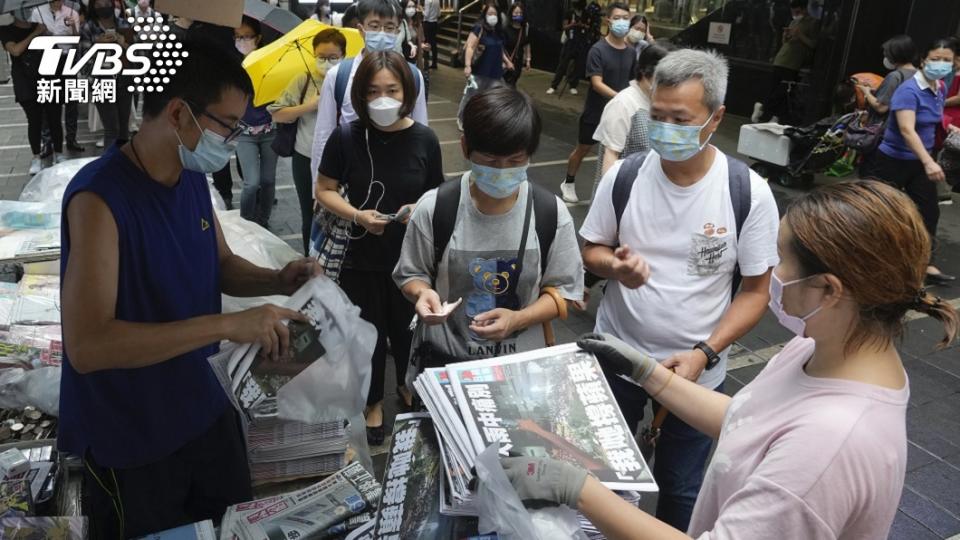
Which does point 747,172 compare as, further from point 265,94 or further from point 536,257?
point 265,94

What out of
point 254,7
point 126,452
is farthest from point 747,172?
point 254,7

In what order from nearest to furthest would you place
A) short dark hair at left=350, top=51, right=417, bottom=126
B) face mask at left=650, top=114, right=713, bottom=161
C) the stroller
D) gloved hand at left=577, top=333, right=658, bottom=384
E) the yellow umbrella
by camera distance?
gloved hand at left=577, top=333, right=658, bottom=384 < face mask at left=650, top=114, right=713, bottom=161 < short dark hair at left=350, top=51, right=417, bottom=126 < the yellow umbrella < the stroller

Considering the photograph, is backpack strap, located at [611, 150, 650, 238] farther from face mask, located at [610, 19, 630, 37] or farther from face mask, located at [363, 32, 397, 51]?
face mask, located at [610, 19, 630, 37]

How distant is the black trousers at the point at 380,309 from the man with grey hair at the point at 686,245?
4.07 ft

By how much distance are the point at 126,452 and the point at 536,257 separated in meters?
1.31

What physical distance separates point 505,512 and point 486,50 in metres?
8.74

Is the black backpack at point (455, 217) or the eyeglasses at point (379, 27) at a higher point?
the eyeglasses at point (379, 27)

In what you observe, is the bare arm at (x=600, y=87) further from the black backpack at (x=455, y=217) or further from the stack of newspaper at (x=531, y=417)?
the stack of newspaper at (x=531, y=417)

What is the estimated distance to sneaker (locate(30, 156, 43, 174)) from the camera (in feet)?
24.4

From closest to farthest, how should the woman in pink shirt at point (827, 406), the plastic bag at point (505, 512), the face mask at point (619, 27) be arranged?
1. the woman in pink shirt at point (827, 406)
2. the plastic bag at point (505, 512)
3. the face mask at point (619, 27)

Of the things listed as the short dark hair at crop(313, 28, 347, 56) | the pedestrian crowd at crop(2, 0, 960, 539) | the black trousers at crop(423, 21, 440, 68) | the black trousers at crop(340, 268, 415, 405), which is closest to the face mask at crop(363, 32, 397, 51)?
the short dark hair at crop(313, 28, 347, 56)

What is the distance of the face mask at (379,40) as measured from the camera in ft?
14.2

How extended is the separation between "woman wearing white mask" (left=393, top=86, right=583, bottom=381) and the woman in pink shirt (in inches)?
34.5

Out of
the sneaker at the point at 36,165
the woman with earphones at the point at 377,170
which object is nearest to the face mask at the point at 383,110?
the woman with earphones at the point at 377,170
